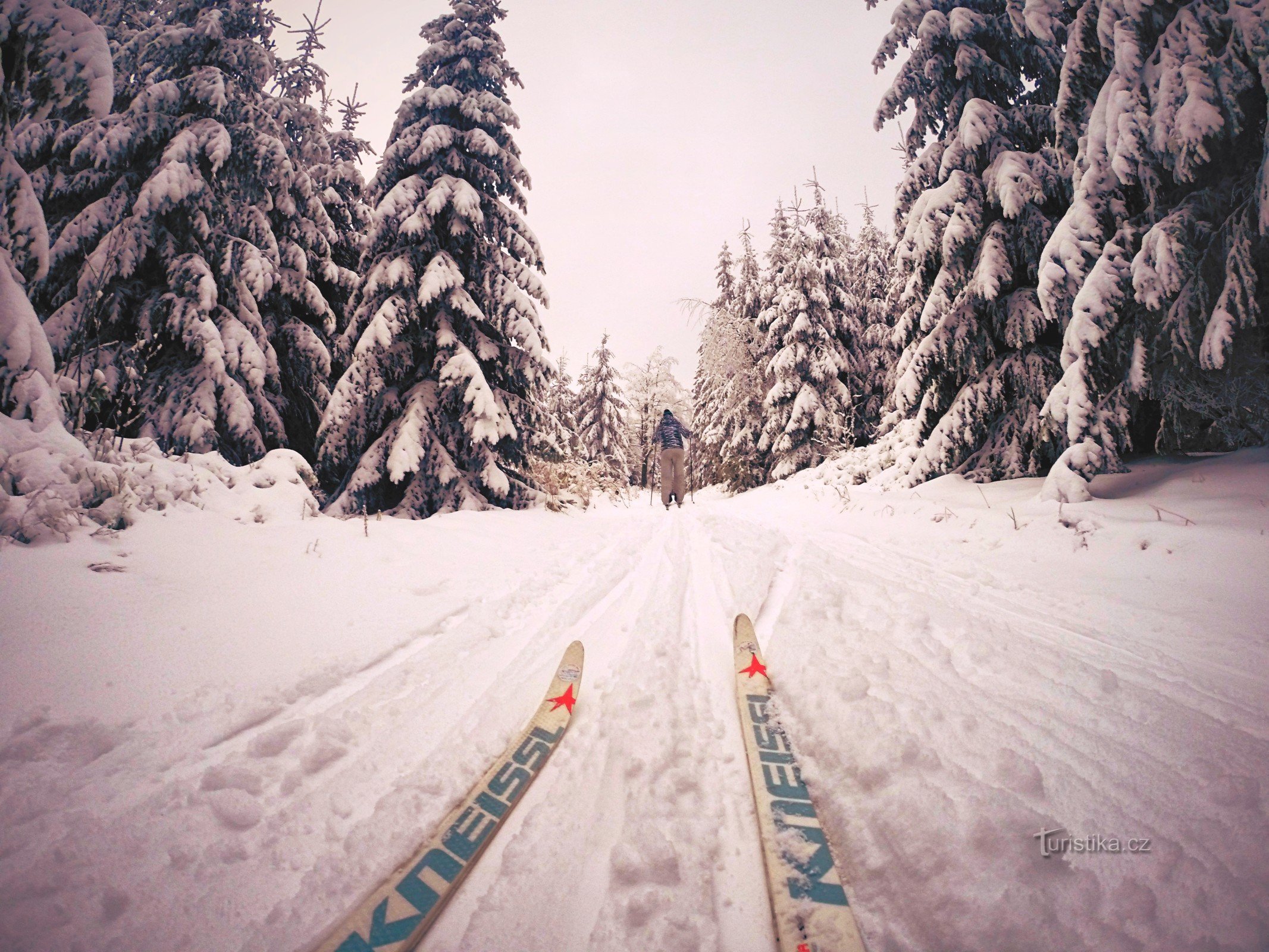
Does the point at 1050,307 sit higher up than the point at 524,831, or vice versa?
the point at 1050,307

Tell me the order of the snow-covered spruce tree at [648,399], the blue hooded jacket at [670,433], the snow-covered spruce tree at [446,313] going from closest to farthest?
1. the snow-covered spruce tree at [446,313]
2. the blue hooded jacket at [670,433]
3. the snow-covered spruce tree at [648,399]

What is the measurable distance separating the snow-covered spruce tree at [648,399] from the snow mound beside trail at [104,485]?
2364 centimetres

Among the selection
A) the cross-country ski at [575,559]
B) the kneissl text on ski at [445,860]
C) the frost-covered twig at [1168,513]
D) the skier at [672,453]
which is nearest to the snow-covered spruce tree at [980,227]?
the cross-country ski at [575,559]

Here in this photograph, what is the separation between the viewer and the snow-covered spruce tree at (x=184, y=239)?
647cm

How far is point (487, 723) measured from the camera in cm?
217

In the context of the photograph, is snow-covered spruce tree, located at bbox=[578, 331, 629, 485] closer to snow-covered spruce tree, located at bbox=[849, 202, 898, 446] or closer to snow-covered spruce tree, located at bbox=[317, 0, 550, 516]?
snow-covered spruce tree, located at bbox=[849, 202, 898, 446]

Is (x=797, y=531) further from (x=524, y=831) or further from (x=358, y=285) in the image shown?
(x=358, y=285)

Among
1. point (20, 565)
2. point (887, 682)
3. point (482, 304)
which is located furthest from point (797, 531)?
point (20, 565)

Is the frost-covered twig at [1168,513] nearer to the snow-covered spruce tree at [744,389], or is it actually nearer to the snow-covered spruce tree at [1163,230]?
the snow-covered spruce tree at [1163,230]

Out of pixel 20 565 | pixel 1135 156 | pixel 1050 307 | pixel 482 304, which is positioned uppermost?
pixel 482 304

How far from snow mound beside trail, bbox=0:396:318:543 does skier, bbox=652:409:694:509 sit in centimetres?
995

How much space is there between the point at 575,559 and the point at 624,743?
3.23 meters

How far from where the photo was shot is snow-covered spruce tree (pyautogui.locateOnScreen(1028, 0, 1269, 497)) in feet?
12.0

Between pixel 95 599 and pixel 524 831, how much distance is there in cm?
262
